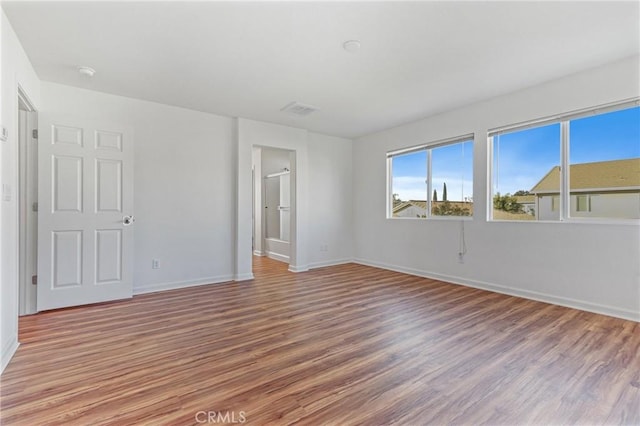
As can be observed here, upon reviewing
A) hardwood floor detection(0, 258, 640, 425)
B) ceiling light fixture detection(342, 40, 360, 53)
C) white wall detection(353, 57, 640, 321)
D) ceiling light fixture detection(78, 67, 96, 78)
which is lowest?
hardwood floor detection(0, 258, 640, 425)

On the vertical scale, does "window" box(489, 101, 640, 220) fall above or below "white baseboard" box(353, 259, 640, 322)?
above

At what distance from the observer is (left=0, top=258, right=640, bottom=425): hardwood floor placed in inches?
63.6

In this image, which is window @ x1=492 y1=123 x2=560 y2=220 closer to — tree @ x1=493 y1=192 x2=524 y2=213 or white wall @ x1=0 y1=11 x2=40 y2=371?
tree @ x1=493 y1=192 x2=524 y2=213

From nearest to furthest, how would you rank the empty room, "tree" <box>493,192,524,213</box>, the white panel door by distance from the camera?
the empty room → the white panel door → "tree" <box>493,192,524,213</box>

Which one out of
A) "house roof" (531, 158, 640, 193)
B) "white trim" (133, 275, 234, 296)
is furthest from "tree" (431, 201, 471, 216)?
"white trim" (133, 275, 234, 296)

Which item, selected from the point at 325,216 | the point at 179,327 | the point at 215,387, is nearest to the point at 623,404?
the point at 215,387

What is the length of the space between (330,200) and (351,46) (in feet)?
11.7

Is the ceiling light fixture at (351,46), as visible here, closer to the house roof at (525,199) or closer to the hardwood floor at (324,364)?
the hardwood floor at (324,364)

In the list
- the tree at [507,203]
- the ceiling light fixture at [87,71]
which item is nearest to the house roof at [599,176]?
the tree at [507,203]

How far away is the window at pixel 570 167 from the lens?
10.0 feet

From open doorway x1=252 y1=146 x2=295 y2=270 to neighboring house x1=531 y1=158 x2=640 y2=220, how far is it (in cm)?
454

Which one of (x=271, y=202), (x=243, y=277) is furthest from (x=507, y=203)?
(x=271, y=202)

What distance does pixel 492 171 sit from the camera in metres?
4.10

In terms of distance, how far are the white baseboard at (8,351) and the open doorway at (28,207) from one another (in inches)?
38.8
